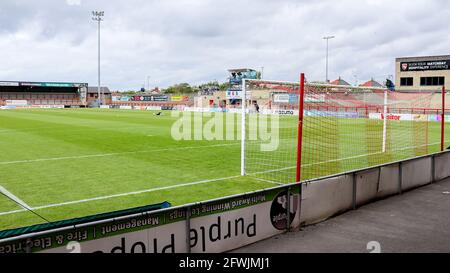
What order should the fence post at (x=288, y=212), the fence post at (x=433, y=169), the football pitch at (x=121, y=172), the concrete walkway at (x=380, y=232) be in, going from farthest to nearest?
the fence post at (x=433, y=169) → the football pitch at (x=121, y=172) → the fence post at (x=288, y=212) → the concrete walkway at (x=380, y=232)

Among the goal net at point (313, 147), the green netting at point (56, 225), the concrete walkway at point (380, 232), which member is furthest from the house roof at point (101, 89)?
the green netting at point (56, 225)

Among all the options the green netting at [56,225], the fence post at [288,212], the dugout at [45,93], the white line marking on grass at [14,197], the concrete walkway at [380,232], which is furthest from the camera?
the dugout at [45,93]

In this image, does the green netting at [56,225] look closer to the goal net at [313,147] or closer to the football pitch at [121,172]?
the football pitch at [121,172]

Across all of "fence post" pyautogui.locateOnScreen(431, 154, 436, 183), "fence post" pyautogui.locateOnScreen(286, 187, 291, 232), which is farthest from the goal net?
"fence post" pyautogui.locateOnScreen(431, 154, 436, 183)

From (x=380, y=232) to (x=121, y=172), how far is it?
7.99 m

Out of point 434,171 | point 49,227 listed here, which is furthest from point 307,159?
point 49,227

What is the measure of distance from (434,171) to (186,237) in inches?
344

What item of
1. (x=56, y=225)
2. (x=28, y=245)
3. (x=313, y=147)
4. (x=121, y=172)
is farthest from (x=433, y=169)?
(x=28, y=245)

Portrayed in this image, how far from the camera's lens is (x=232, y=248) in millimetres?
6410

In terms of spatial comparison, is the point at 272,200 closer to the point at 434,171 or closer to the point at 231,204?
the point at 231,204

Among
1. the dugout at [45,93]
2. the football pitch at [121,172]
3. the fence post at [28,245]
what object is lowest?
the football pitch at [121,172]

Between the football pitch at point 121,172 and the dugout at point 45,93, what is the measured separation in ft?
278

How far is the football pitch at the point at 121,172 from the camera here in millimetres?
9000

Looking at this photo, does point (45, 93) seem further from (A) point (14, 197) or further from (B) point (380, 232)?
(B) point (380, 232)
